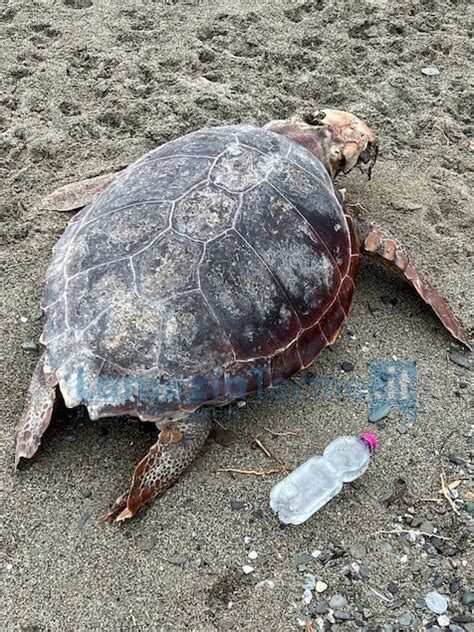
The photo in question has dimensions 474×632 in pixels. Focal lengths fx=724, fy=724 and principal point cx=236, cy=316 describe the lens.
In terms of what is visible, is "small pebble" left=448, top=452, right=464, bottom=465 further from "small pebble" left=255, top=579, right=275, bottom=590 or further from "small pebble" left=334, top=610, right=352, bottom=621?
"small pebble" left=255, top=579, right=275, bottom=590

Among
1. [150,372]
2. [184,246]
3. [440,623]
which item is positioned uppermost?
[184,246]

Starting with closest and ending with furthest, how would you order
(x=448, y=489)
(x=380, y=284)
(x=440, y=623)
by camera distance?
(x=440, y=623) → (x=448, y=489) → (x=380, y=284)

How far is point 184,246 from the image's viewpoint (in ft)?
9.04

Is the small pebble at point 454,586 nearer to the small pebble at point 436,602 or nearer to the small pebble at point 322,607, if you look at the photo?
the small pebble at point 436,602

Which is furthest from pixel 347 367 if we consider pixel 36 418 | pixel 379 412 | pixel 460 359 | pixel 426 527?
pixel 36 418

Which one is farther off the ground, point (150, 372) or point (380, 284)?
point (150, 372)

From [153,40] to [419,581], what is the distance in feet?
12.4

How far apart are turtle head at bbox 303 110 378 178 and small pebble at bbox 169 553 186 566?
2.16 meters

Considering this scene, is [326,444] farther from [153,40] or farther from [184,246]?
[153,40]

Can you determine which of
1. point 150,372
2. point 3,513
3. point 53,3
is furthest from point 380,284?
point 53,3

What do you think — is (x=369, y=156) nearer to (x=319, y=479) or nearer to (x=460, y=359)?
(x=460, y=359)

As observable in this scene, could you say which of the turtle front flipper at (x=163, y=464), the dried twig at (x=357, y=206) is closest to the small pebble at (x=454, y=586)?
the turtle front flipper at (x=163, y=464)

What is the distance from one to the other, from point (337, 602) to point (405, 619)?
23cm

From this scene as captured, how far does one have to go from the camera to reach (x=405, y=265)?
348 centimetres
